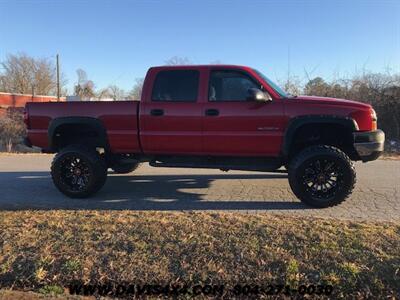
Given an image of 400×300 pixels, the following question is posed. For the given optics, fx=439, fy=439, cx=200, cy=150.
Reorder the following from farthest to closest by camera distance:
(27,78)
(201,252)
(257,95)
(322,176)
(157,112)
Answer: (27,78)
(157,112)
(322,176)
(257,95)
(201,252)

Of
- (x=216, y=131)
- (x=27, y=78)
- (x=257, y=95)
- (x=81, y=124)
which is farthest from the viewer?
(x=27, y=78)

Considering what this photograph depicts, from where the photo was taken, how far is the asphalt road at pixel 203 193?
643 cm

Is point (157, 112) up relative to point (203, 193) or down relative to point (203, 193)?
up

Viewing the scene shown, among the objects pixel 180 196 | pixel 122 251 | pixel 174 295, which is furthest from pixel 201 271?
pixel 180 196

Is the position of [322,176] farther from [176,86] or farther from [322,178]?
[176,86]

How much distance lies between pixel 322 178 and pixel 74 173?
158 inches

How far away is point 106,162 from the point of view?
766cm

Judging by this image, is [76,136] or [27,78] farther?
[27,78]

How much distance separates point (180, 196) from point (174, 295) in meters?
3.61

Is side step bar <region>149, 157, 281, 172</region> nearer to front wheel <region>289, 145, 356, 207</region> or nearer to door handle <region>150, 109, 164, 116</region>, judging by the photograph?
front wheel <region>289, 145, 356, 207</region>

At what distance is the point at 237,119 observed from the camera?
6.65 metres

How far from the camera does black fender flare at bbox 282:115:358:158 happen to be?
6.31 metres

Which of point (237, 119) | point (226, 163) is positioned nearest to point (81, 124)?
point (226, 163)

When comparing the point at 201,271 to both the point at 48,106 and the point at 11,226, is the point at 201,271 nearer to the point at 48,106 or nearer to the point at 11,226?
the point at 11,226
